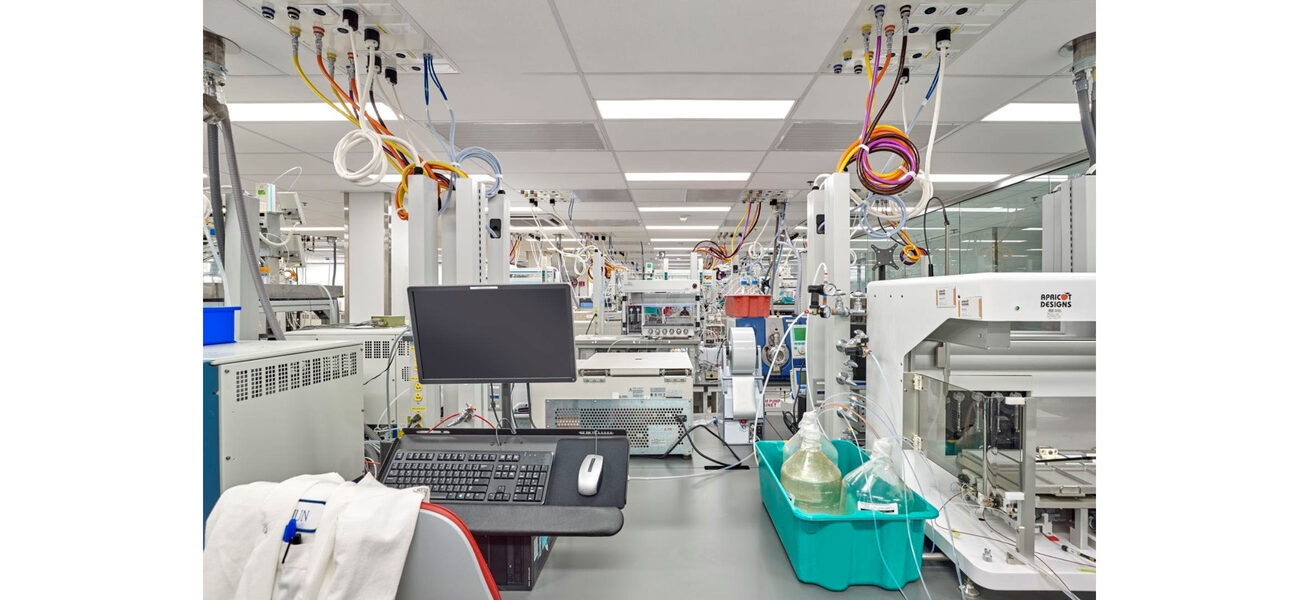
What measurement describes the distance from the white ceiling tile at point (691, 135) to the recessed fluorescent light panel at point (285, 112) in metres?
1.35

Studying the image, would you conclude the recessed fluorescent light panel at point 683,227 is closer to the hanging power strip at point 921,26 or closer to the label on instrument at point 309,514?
the hanging power strip at point 921,26

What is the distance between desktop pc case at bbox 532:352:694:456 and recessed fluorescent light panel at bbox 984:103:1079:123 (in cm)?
243

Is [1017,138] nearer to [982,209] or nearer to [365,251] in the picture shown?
[982,209]

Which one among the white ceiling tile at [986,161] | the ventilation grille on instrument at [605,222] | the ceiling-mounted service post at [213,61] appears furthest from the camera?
the ventilation grille on instrument at [605,222]

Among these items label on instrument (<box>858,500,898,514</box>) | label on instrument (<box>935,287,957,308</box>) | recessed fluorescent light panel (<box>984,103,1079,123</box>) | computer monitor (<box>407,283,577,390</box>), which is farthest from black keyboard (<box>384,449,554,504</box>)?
recessed fluorescent light panel (<box>984,103,1079,123</box>)

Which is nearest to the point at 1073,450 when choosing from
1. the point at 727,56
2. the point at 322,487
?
the point at 322,487

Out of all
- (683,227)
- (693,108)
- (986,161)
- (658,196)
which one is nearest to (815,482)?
(693,108)

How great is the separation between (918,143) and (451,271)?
3222 mm

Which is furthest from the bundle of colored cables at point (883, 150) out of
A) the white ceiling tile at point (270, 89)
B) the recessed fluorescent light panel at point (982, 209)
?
the recessed fluorescent light panel at point (982, 209)

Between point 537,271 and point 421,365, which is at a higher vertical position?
point 537,271

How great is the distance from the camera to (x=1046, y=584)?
120cm

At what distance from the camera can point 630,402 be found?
233 centimetres

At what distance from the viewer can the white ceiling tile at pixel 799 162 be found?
3758mm

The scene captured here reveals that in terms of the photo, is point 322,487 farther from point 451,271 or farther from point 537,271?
point 537,271
